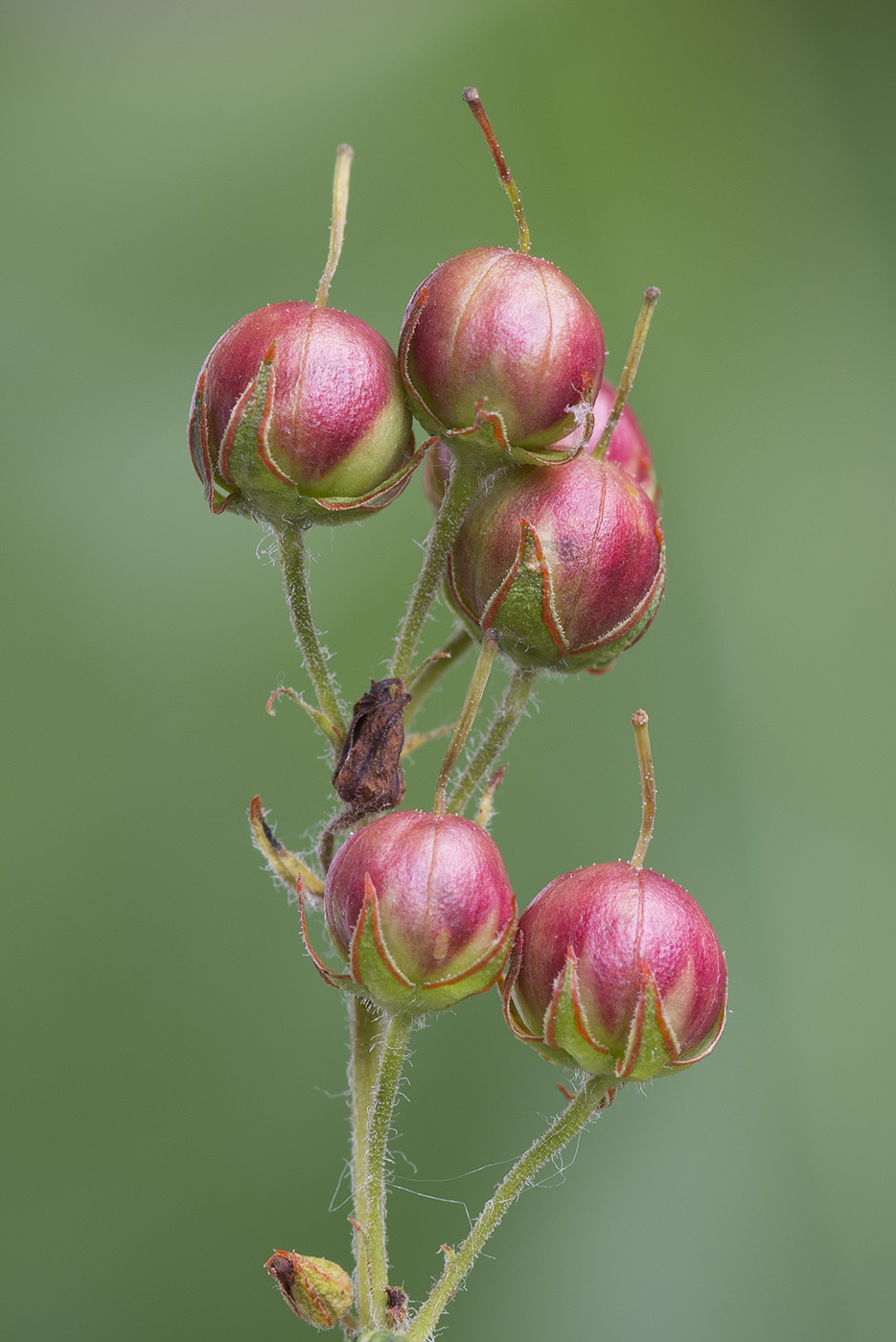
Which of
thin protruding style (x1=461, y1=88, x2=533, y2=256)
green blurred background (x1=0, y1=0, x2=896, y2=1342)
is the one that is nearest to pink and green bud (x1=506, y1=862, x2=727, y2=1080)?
thin protruding style (x1=461, y1=88, x2=533, y2=256)

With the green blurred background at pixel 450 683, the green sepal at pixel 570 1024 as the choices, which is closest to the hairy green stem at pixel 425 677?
the green sepal at pixel 570 1024

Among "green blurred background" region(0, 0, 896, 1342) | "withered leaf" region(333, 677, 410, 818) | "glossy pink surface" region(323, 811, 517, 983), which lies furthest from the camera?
"green blurred background" region(0, 0, 896, 1342)

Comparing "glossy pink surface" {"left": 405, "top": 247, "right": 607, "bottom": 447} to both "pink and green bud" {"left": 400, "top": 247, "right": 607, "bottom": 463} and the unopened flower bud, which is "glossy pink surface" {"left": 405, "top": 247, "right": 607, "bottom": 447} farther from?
the unopened flower bud

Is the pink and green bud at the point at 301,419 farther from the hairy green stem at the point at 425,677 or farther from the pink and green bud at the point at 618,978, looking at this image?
the pink and green bud at the point at 618,978

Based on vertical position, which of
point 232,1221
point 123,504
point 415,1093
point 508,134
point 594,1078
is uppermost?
point 508,134

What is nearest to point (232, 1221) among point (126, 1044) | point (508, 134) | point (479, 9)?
point (126, 1044)

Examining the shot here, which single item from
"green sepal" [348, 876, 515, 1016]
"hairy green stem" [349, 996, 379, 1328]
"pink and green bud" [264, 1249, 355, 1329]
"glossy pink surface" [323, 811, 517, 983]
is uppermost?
"glossy pink surface" [323, 811, 517, 983]

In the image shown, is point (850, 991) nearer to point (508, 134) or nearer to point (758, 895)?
point (758, 895)
